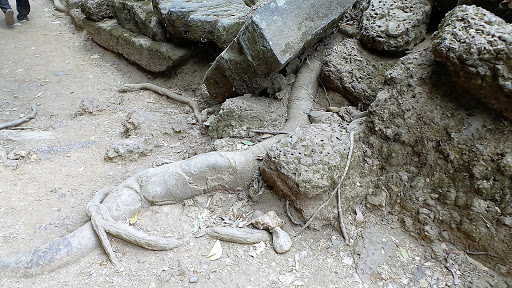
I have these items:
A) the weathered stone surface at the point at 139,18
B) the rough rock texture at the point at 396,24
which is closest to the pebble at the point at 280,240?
the rough rock texture at the point at 396,24

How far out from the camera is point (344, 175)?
239 cm

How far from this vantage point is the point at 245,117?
3.34m

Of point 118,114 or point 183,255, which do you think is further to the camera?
point 118,114

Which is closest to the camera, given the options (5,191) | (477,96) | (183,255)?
(477,96)

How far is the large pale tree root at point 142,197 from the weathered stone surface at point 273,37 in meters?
0.70

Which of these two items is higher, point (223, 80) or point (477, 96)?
point (477, 96)

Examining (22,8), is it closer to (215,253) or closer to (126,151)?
(126,151)

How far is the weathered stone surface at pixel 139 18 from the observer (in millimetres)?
5004

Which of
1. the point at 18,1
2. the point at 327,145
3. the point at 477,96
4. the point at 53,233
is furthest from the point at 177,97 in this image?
the point at 18,1

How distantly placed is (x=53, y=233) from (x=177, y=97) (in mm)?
2364

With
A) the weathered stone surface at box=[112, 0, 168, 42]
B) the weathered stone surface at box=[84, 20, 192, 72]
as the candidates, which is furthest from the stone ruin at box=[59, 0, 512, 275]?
the weathered stone surface at box=[112, 0, 168, 42]

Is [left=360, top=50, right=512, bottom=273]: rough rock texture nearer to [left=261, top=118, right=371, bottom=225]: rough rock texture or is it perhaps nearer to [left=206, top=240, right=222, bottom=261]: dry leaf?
[left=261, top=118, right=371, bottom=225]: rough rock texture

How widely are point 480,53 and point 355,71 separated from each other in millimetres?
1321

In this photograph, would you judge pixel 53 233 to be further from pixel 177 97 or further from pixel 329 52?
pixel 329 52
